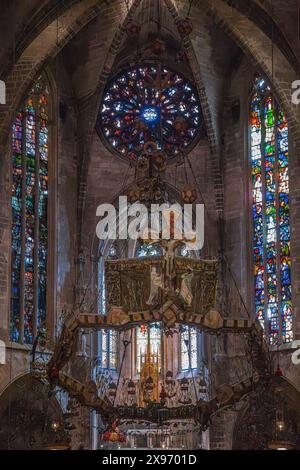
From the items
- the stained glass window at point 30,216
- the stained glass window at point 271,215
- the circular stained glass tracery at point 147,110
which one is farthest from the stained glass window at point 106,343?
the stained glass window at point 271,215

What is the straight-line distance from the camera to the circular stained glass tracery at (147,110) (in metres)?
36.5

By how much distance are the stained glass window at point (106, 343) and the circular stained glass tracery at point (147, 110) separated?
9.09 feet

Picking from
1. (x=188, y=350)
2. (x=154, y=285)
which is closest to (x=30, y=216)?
(x=188, y=350)

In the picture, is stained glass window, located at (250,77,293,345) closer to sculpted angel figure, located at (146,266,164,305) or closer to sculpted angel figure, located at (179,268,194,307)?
sculpted angel figure, located at (179,268,194,307)

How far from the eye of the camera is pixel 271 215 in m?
34.4

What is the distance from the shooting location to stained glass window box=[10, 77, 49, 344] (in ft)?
110

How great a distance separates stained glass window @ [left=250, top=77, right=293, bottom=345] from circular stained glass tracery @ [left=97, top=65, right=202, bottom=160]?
183cm

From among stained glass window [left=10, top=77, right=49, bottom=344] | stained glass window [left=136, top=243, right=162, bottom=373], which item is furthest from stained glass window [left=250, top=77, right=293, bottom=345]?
stained glass window [left=10, top=77, right=49, bottom=344]

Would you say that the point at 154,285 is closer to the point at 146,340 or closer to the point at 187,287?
the point at 187,287

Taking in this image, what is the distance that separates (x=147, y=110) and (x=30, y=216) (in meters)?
4.46

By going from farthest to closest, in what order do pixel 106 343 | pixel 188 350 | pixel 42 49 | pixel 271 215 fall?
1. pixel 106 343
2. pixel 188 350
3. pixel 271 215
4. pixel 42 49

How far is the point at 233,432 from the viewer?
111 ft

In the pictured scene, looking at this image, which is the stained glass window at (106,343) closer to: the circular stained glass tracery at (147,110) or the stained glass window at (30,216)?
the stained glass window at (30,216)
